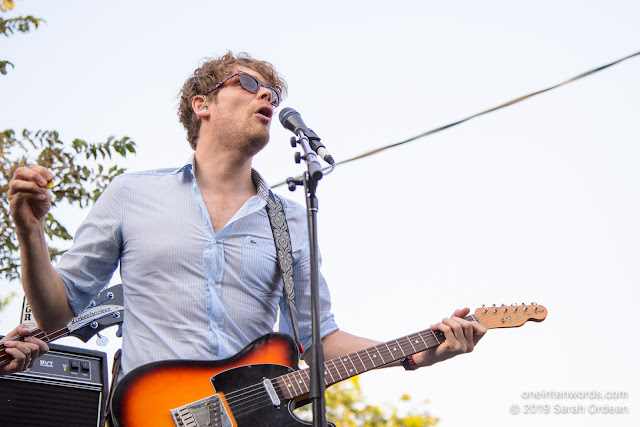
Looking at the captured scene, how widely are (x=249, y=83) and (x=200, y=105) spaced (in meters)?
0.36

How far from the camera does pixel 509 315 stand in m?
2.97

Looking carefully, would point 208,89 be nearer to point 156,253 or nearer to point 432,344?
point 156,253

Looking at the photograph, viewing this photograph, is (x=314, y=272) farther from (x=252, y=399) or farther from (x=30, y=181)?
(x=30, y=181)

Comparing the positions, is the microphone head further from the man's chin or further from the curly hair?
the curly hair

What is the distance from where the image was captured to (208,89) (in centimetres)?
341

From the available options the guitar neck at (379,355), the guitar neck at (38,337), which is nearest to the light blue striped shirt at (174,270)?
the guitar neck at (379,355)

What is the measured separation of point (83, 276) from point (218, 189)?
71 centimetres

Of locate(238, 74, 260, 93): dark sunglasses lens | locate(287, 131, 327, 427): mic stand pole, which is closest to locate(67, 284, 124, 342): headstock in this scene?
locate(238, 74, 260, 93): dark sunglasses lens

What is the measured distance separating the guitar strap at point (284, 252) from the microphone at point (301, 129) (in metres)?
0.57

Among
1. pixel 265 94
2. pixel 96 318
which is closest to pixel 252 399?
pixel 265 94

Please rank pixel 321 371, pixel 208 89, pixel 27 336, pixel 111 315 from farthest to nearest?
pixel 111 315 < pixel 27 336 < pixel 208 89 < pixel 321 371

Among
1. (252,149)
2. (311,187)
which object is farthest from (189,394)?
(252,149)

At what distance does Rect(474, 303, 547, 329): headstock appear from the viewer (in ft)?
9.56

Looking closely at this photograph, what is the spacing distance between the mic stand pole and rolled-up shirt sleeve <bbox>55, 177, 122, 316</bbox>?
0.86 metres
